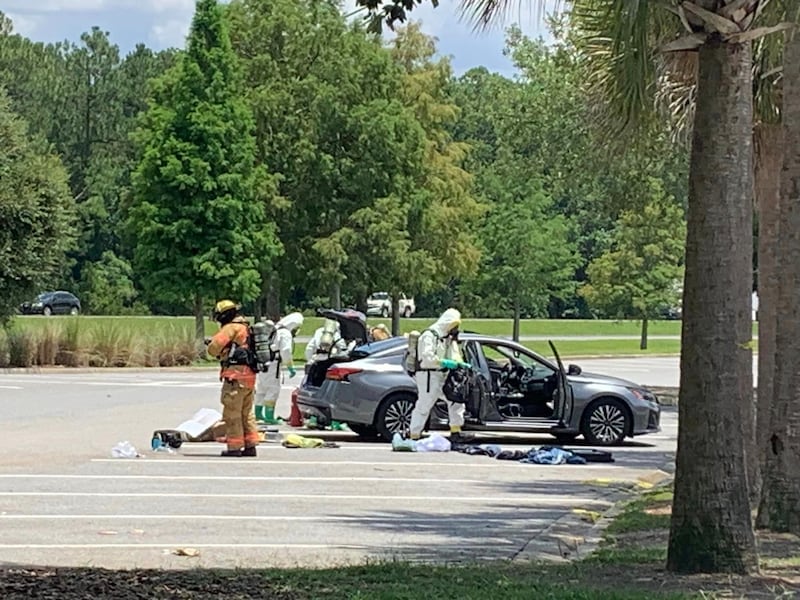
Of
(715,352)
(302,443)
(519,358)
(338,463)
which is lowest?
(338,463)

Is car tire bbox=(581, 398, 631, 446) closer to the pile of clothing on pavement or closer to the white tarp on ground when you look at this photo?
the pile of clothing on pavement

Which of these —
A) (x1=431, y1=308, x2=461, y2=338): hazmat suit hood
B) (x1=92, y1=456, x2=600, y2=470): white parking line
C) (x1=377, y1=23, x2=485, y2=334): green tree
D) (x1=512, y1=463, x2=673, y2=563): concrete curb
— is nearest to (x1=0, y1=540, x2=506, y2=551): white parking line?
(x1=512, y1=463, x2=673, y2=563): concrete curb

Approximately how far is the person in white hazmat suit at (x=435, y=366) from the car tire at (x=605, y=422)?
1850 mm

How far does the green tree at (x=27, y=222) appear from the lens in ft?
117

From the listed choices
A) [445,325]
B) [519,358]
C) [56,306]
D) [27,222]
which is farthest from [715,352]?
[56,306]

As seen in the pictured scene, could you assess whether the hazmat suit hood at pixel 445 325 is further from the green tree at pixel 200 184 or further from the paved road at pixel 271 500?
the green tree at pixel 200 184

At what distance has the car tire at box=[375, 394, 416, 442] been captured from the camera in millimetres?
18844

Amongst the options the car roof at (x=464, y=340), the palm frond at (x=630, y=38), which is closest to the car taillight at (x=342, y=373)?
the car roof at (x=464, y=340)

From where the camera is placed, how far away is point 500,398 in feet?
61.2

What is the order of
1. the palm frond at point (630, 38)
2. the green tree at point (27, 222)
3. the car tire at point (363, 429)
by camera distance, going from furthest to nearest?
the green tree at point (27, 222) < the car tire at point (363, 429) < the palm frond at point (630, 38)

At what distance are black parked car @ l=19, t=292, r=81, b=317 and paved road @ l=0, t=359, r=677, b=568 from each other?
54.4 meters

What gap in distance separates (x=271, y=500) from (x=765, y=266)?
204 inches

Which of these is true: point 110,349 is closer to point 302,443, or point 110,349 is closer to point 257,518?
point 302,443

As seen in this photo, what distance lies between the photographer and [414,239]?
157 feet
